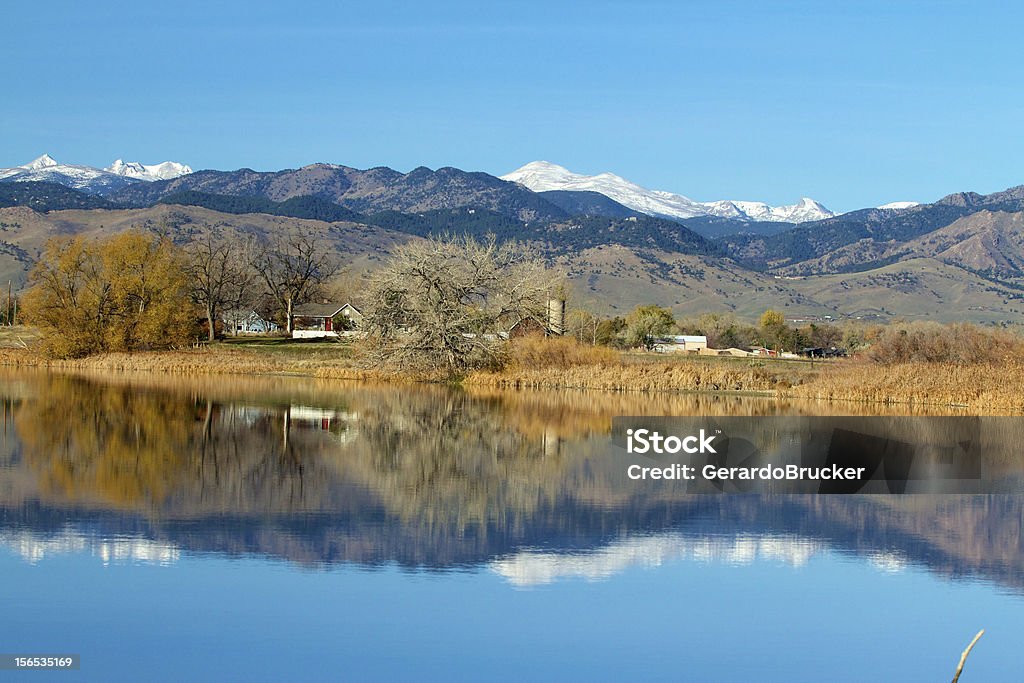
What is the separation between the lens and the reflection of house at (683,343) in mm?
90625

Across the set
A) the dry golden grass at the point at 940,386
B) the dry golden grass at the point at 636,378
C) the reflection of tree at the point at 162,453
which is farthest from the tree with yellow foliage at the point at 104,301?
the dry golden grass at the point at 940,386

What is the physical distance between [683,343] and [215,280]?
37.4m

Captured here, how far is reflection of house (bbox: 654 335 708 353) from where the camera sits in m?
90.6

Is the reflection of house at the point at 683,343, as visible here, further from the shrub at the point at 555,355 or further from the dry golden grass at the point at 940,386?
the dry golden grass at the point at 940,386

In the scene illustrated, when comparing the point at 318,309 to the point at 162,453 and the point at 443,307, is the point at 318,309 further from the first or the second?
the point at 162,453

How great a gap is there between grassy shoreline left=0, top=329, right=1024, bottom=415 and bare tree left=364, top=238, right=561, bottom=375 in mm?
1136

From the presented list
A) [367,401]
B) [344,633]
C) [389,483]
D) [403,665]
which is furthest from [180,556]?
[367,401]

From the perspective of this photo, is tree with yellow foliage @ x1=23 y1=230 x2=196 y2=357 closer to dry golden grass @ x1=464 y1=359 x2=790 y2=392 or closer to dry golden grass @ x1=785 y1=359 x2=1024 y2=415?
dry golden grass @ x1=464 y1=359 x2=790 y2=392

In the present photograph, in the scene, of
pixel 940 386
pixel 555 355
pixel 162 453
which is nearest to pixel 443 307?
pixel 555 355

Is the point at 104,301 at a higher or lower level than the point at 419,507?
higher

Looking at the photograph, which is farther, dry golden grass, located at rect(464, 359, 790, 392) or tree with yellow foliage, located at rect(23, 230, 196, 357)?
tree with yellow foliage, located at rect(23, 230, 196, 357)

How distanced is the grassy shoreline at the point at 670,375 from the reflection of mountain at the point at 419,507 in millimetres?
15465

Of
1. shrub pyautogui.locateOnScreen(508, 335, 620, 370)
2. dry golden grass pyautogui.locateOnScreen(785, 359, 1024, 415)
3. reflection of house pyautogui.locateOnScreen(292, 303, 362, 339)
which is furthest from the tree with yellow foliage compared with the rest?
reflection of house pyautogui.locateOnScreen(292, 303, 362, 339)

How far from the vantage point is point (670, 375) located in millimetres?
46094
